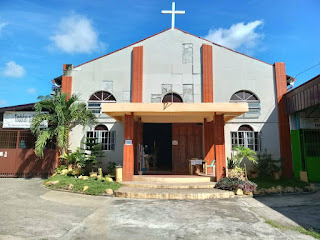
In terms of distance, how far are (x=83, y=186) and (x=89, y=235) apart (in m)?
4.48

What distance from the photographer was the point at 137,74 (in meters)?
12.4

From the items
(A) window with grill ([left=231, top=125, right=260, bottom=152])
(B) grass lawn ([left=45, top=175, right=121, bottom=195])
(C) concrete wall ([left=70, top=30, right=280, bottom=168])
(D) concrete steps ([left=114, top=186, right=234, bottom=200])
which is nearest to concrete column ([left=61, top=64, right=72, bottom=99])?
(C) concrete wall ([left=70, top=30, right=280, bottom=168])

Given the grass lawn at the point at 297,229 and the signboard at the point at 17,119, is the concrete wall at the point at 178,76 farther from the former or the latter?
the grass lawn at the point at 297,229

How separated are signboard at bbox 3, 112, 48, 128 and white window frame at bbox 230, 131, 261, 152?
10.7 m

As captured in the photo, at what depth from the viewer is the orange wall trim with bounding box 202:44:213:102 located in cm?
1210

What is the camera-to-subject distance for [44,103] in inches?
442

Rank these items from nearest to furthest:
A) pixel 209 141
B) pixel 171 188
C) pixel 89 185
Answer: pixel 89 185 < pixel 171 188 < pixel 209 141

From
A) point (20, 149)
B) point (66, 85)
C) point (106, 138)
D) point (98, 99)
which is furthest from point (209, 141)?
point (20, 149)

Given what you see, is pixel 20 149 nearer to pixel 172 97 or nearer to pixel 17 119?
pixel 17 119

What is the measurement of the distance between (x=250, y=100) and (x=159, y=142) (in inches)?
245

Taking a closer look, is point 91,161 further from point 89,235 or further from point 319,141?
point 319,141

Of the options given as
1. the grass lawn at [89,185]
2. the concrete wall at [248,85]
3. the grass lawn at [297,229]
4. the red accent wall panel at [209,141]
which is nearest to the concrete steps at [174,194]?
the grass lawn at [89,185]

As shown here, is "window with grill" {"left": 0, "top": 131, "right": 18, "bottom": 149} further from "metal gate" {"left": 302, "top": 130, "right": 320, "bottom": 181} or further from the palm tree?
"metal gate" {"left": 302, "top": 130, "right": 320, "bottom": 181}

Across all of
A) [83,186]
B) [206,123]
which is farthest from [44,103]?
[206,123]
